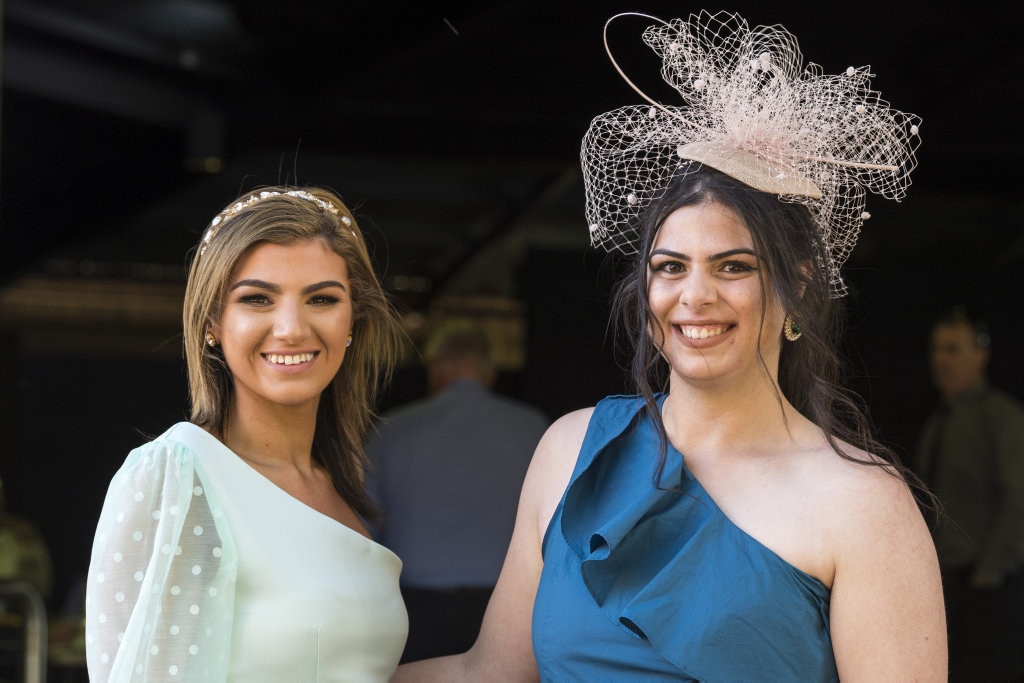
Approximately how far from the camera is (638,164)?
217cm

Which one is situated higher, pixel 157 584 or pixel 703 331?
pixel 703 331

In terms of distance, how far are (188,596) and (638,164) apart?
1.07 m

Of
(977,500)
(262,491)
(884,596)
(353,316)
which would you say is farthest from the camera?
(977,500)

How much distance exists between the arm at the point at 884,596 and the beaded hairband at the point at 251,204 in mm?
993

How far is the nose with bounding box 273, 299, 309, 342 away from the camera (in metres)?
1.96

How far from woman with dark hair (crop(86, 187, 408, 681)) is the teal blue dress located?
34 centimetres

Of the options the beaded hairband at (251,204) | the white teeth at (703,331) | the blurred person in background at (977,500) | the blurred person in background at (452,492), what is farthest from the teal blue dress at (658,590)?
the blurred person in background at (452,492)

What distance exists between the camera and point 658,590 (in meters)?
1.80

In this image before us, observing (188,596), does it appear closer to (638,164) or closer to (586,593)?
(586,593)

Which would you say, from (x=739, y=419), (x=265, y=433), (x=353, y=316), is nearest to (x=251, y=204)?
(x=353, y=316)

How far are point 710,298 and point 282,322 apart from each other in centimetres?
69

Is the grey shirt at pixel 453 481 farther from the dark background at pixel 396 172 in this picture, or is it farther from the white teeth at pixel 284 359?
the white teeth at pixel 284 359

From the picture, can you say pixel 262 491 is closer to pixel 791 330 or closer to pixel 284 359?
pixel 284 359

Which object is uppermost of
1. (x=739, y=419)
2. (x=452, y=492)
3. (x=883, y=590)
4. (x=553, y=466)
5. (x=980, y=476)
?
(x=739, y=419)
